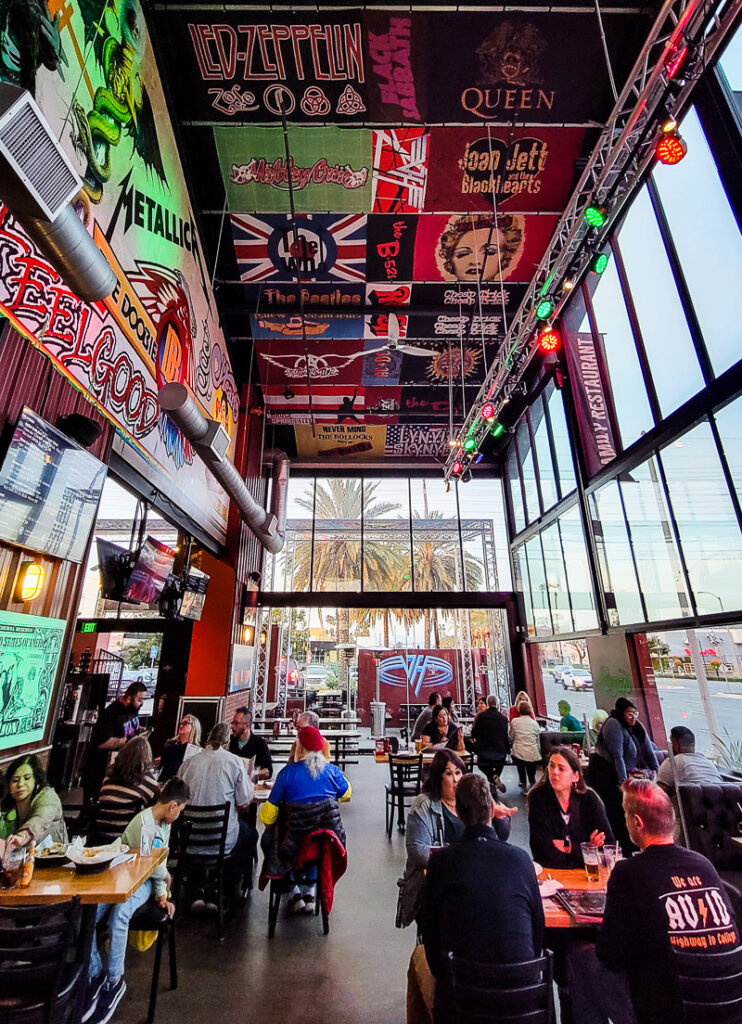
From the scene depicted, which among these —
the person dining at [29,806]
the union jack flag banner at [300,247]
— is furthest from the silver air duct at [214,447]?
the person dining at [29,806]

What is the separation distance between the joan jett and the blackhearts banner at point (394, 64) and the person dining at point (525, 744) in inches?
316

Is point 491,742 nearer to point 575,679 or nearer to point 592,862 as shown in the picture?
point 575,679

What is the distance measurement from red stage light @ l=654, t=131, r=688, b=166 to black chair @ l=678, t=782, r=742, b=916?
5.11 meters

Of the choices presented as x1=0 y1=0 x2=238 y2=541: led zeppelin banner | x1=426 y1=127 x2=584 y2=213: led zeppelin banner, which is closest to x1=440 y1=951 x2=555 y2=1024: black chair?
x1=0 y1=0 x2=238 y2=541: led zeppelin banner

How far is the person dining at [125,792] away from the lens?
3.44 metres

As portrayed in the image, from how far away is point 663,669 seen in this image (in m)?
6.27

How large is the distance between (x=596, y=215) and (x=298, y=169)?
4.00 metres

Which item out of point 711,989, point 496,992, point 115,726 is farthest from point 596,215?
point 115,726

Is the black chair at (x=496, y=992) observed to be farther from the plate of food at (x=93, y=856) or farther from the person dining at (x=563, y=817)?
the plate of food at (x=93, y=856)

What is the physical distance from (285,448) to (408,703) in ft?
25.2

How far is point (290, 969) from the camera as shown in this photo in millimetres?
2990

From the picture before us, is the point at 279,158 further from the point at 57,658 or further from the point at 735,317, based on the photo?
the point at 57,658

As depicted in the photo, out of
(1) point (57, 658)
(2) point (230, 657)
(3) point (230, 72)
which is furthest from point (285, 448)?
(1) point (57, 658)

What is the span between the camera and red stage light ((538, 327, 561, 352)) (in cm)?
625
